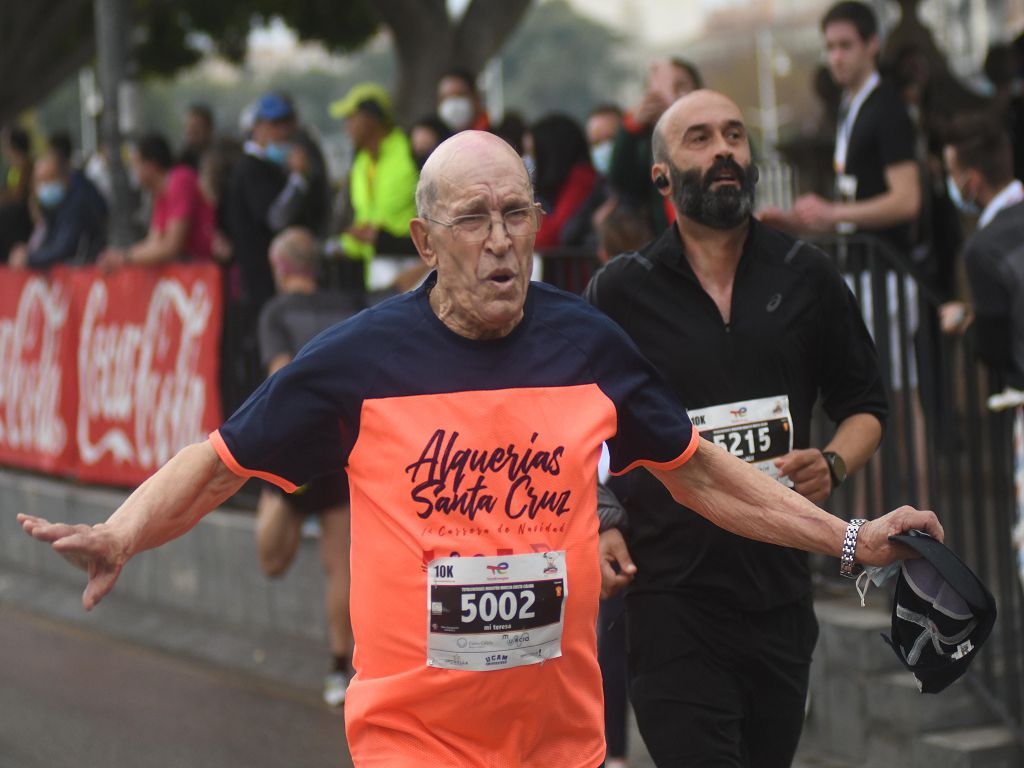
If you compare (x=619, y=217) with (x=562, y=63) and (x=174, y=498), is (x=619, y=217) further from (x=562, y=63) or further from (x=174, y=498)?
(x=562, y=63)

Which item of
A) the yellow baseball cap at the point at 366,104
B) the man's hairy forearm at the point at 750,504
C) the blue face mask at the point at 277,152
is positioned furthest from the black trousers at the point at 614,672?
the blue face mask at the point at 277,152

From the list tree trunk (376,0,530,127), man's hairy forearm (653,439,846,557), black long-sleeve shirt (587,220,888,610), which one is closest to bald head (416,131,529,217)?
man's hairy forearm (653,439,846,557)

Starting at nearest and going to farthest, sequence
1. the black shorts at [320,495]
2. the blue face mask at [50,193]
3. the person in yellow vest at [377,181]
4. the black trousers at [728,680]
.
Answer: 1. the black trousers at [728,680]
2. the black shorts at [320,495]
3. the person in yellow vest at [377,181]
4. the blue face mask at [50,193]

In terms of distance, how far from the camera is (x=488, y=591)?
3.54 meters

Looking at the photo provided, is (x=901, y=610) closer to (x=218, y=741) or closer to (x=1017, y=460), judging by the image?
(x=1017, y=460)

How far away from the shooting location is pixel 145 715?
8062 mm

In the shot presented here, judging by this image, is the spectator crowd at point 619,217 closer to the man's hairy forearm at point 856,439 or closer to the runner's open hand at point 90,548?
the man's hairy forearm at point 856,439

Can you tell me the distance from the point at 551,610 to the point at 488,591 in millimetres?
Answer: 145

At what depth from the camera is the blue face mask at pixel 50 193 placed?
13.1 metres

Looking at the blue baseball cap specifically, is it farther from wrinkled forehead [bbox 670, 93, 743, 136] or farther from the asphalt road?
wrinkled forehead [bbox 670, 93, 743, 136]

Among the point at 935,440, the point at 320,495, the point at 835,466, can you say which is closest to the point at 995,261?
A: the point at 935,440

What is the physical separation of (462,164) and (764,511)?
968 millimetres

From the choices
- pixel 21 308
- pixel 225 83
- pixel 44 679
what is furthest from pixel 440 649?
pixel 225 83

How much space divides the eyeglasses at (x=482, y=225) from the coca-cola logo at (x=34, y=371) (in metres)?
8.58
